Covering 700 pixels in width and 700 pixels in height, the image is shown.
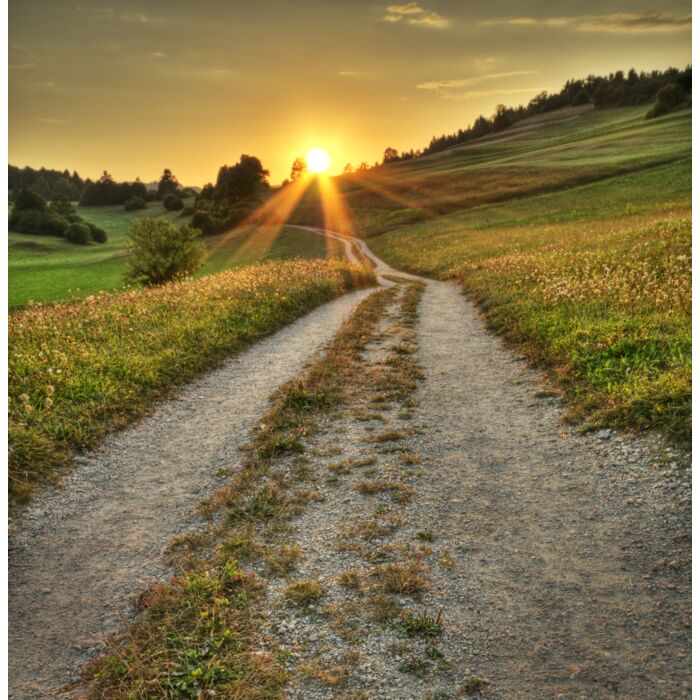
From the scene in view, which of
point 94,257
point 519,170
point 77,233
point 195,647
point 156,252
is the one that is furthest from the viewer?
point 77,233

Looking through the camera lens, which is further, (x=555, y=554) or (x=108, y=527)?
(x=108, y=527)

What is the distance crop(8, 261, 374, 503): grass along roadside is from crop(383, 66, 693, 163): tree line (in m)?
102

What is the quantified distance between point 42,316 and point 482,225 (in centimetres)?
4629

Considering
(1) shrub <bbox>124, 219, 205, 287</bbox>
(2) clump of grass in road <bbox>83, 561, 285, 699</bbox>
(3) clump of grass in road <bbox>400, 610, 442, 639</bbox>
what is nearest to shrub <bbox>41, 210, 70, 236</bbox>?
(1) shrub <bbox>124, 219, 205, 287</bbox>

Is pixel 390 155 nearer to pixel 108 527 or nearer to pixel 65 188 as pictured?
Answer: pixel 65 188

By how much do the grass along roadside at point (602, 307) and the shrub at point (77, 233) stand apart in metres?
73.8

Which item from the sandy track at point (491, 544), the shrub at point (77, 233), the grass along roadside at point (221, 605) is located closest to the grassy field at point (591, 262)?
the sandy track at point (491, 544)

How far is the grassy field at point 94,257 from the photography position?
55.9 meters

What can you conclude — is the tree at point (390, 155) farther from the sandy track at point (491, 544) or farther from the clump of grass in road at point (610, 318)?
the sandy track at point (491, 544)

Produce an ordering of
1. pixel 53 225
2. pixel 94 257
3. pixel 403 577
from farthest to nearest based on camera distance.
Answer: pixel 53 225 → pixel 94 257 → pixel 403 577

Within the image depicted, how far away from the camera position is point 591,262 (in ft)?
73.3

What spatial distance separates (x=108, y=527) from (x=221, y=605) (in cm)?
267

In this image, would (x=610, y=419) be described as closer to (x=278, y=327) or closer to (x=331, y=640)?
(x=331, y=640)

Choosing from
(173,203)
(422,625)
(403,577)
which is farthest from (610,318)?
(173,203)
